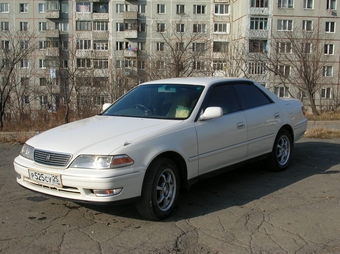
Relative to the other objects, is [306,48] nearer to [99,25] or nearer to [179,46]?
[179,46]

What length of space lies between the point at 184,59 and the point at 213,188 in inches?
606

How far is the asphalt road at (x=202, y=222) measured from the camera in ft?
12.4

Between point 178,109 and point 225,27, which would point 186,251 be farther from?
point 225,27

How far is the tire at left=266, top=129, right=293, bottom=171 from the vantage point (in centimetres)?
656

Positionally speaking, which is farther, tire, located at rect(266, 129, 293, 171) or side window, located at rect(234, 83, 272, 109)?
tire, located at rect(266, 129, 293, 171)

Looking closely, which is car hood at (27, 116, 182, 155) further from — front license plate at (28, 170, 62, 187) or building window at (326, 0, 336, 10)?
building window at (326, 0, 336, 10)

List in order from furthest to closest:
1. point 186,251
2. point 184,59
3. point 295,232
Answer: point 184,59 → point 295,232 → point 186,251

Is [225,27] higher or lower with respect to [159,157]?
higher

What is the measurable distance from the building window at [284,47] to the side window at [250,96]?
74.0ft

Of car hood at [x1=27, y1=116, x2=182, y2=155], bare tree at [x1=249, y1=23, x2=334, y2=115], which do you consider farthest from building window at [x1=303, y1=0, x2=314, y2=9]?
car hood at [x1=27, y1=116, x2=182, y2=155]

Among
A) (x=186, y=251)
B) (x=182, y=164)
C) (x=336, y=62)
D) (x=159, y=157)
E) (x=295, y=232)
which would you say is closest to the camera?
(x=186, y=251)

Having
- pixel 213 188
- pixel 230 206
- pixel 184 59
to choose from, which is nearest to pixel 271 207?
pixel 230 206

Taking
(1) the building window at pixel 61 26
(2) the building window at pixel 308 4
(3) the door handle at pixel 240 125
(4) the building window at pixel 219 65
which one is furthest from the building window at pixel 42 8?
(3) the door handle at pixel 240 125

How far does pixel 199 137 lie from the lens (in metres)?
4.90
